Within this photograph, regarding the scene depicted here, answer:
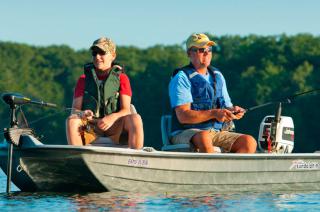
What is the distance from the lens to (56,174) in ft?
36.0

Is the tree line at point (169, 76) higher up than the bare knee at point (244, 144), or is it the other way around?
the tree line at point (169, 76)

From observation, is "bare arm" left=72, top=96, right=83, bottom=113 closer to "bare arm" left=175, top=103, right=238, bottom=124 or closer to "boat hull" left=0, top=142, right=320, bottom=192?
"boat hull" left=0, top=142, right=320, bottom=192

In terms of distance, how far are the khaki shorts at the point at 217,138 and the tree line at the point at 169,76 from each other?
43287mm

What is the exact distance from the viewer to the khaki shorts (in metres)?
11.4

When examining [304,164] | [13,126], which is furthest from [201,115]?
[13,126]

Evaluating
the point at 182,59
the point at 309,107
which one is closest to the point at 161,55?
the point at 182,59

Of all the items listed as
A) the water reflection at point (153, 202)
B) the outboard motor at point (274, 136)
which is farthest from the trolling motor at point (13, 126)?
the outboard motor at point (274, 136)

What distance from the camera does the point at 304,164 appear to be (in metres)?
12.2

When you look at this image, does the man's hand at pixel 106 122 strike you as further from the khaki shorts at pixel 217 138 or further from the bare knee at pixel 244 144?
the bare knee at pixel 244 144

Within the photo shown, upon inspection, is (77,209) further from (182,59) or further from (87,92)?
(182,59)

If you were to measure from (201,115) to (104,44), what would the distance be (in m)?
1.17

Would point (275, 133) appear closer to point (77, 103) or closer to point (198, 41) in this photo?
point (198, 41)

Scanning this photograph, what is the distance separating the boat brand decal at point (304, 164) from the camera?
39.5 ft

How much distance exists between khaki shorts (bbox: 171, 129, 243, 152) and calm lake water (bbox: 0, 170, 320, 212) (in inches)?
19.8
